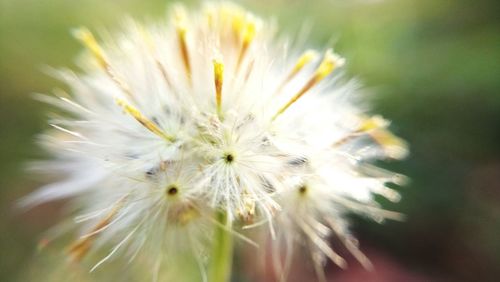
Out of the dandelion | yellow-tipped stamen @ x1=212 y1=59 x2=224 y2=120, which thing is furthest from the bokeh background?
yellow-tipped stamen @ x1=212 y1=59 x2=224 y2=120

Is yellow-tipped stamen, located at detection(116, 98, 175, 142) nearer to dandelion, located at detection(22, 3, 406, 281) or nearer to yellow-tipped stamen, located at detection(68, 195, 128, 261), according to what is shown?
dandelion, located at detection(22, 3, 406, 281)

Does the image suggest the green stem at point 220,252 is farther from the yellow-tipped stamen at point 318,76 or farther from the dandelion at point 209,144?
the yellow-tipped stamen at point 318,76

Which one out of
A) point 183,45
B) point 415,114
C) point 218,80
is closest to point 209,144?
point 218,80

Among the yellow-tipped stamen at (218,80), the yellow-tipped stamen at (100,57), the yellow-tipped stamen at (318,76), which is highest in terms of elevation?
the yellow-tipped stamen at (318,76)

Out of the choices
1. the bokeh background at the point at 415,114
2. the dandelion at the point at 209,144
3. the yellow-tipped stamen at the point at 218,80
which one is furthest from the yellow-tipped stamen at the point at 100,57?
the bokeh background at the point at 415,114

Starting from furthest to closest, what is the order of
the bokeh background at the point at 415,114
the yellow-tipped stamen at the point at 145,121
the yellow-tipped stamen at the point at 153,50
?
the bokeh background at the point at 415,114 → the yellow-tipped stamen at the point at 153,50 → the yellow-tipped stamen at the point at 145,121

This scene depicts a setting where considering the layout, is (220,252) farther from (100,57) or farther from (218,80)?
(100,57)
